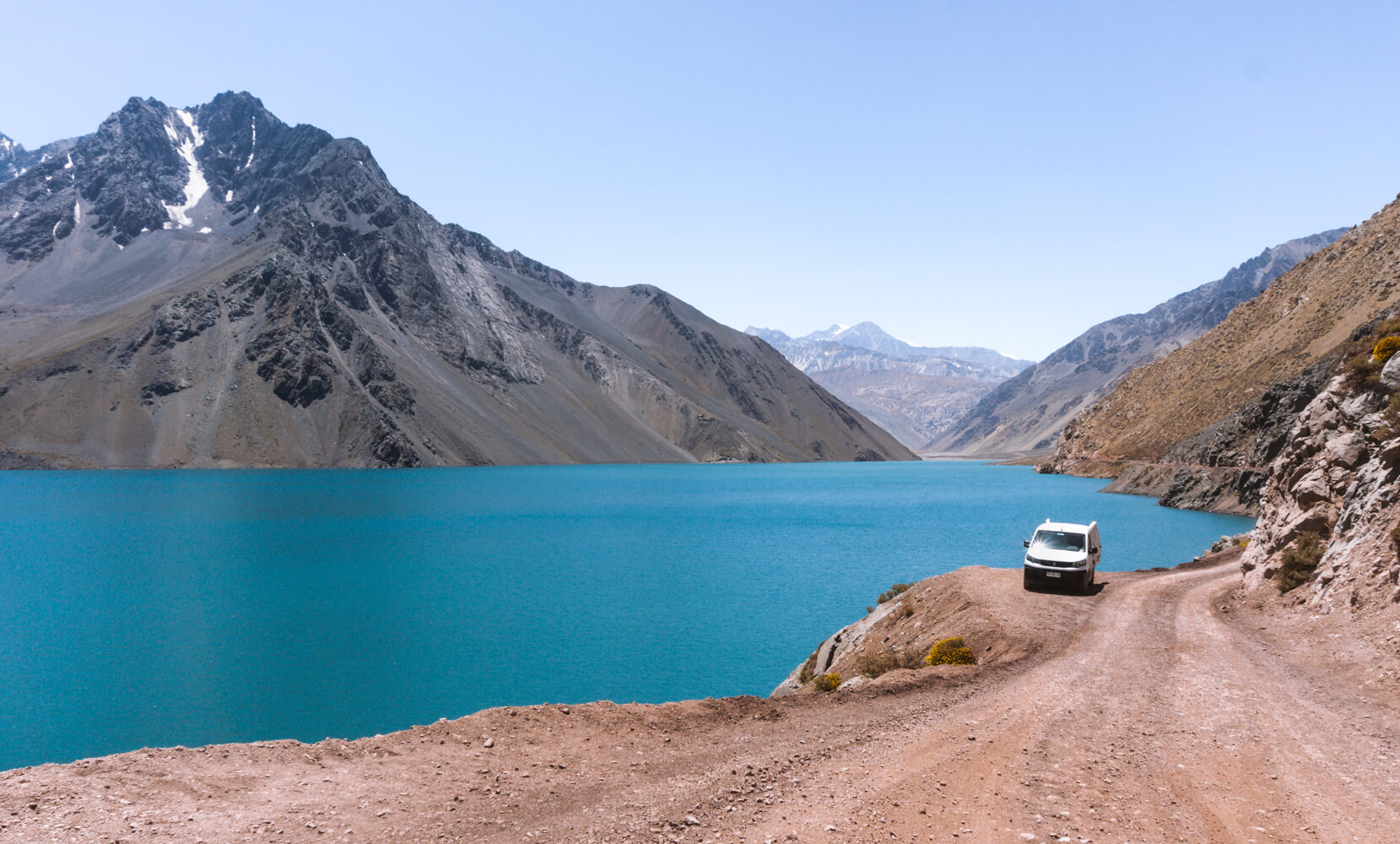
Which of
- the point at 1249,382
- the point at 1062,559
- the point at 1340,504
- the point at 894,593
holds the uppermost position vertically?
the point at 1249,382

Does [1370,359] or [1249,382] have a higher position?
[1249,382]

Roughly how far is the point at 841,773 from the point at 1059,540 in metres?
19.3

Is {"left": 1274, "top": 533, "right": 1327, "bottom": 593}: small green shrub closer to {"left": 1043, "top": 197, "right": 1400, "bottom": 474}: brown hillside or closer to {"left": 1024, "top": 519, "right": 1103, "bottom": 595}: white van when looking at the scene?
{"left": 1024, "top": 519, "right": 1103, "bottom": 595}: white van

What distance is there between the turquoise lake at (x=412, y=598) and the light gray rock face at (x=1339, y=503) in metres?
17.1

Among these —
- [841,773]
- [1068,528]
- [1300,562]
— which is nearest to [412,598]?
[1068,528]

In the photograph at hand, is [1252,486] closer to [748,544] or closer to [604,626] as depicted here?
[748,544]

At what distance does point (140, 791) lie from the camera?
997 centimetres

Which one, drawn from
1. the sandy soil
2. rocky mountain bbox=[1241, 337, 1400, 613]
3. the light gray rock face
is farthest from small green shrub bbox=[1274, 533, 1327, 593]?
the sandy soil

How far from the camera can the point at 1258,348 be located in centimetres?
11481

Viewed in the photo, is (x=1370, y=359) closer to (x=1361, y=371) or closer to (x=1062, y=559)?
(x=1361, y=371)

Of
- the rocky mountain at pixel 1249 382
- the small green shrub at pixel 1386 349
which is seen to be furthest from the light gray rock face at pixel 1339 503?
the rocky mountain at pixel 1249 382

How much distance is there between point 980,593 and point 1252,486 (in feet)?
241

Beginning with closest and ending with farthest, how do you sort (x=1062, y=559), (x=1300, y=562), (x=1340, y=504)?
(x=1340, y=504) → (x=1300, y=562) → (x=1062, y=559)

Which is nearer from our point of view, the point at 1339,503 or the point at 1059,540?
the point at 1339,503
